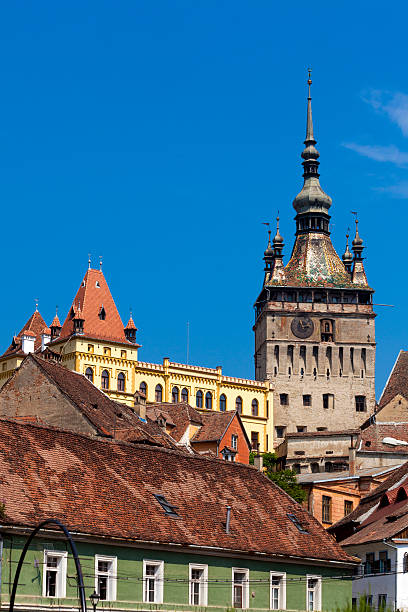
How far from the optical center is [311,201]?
15688 centimetres

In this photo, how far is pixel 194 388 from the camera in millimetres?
134750

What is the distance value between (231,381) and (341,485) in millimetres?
55248

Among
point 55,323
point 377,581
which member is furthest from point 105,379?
point 377,581

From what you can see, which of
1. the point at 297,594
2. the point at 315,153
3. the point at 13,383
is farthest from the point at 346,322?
the point at 297,594

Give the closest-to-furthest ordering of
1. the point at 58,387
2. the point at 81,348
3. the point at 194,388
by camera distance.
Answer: the point at 58,387, the point at 81,348, the point at 194,388

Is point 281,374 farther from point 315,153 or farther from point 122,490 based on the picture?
point 122,490

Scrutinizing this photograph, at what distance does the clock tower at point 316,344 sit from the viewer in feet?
462

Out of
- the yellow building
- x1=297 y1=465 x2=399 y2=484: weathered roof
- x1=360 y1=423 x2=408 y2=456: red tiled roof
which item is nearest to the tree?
x1=297 y1=465 x2=399 y2=484: weathered roof

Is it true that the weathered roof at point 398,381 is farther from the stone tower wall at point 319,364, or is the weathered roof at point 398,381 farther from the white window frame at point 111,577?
the white window frame at point 111,577

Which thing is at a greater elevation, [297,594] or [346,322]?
[346,322]

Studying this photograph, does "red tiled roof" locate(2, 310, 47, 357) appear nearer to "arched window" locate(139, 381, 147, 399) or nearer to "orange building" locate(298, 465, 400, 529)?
"arched window" locate(139, 381, 147, 399)

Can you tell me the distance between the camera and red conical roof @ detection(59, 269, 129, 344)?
420ft

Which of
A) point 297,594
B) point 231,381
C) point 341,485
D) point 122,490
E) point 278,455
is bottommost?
point 297,594

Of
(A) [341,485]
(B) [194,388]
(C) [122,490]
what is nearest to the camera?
(C) [122,490]
